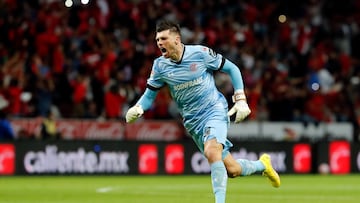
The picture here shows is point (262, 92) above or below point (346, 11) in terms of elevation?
below

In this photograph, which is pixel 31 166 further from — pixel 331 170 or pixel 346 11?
pixel 346 11

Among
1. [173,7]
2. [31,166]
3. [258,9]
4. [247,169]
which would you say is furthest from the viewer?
[258,9]

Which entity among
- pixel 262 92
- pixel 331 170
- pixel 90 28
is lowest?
pixel 331 170

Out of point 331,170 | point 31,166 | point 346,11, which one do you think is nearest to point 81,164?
point 31,166

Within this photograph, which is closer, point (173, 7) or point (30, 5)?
point (30, 5)

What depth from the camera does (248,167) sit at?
37.8ft

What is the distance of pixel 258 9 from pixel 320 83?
13.4ft

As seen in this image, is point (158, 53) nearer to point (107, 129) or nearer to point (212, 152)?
point (107, 129)

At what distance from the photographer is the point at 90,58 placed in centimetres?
2445

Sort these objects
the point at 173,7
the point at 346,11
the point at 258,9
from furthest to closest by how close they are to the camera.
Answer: the point at 346,11 < the point at 258,9 < the point at 173,7

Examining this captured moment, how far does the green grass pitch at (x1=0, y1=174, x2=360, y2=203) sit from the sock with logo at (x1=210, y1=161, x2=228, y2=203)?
3494 mm

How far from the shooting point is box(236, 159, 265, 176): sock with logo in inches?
450

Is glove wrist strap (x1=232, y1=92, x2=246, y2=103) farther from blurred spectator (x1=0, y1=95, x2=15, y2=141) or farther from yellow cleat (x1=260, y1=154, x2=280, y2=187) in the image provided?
blurred spectator (x1=0, y1=95, x2=15, y2=141)

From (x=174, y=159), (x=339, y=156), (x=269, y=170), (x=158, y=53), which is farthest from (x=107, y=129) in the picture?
(x=269, y=170)
